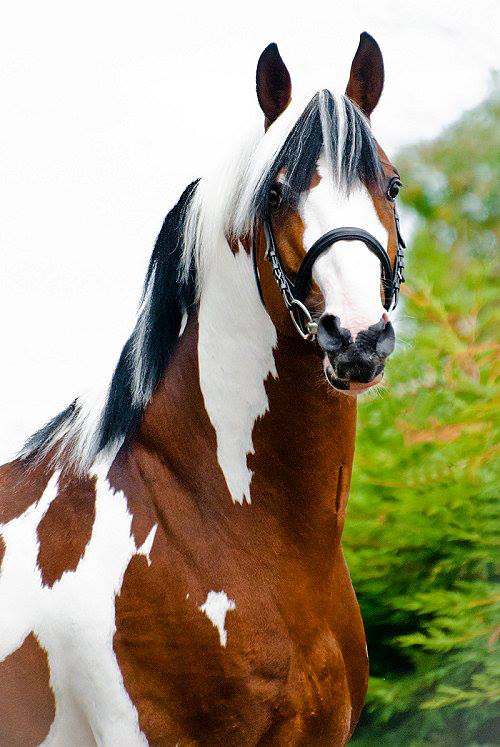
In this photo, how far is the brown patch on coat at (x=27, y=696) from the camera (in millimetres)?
2178

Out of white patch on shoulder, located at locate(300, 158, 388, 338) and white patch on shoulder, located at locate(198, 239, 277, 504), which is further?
white patch on shoulder, located at locate(198, 239, 277, 504)

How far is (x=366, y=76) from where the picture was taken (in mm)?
2213

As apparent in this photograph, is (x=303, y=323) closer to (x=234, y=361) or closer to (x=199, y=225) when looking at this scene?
(x=234, y=361)

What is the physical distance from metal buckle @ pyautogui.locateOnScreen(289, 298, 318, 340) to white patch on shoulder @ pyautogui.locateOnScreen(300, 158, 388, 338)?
72 mm

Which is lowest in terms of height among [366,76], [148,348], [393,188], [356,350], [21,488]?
[21,488]

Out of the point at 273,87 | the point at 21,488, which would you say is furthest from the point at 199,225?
the point at 21,488

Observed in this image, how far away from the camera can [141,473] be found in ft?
7.35

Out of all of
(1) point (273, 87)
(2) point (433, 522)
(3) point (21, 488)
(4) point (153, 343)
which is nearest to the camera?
(1) point (273, 87)

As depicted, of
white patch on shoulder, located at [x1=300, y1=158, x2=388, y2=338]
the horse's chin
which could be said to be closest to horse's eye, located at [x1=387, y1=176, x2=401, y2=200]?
white patch on shoulder, located at [x1=300, y1=158, x2=388, y2=338]

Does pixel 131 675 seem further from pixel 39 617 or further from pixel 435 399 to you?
pixel 435 399

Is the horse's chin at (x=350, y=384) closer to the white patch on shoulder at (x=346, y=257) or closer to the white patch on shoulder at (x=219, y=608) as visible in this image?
the white patch on shoulder at (x=346, y=257)

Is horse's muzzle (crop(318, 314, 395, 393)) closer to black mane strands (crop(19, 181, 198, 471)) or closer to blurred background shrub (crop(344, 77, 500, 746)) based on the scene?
black mane strands (crop(19, 181, 198, 471))

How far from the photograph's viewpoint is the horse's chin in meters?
1.86

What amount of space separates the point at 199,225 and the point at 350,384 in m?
0.63
